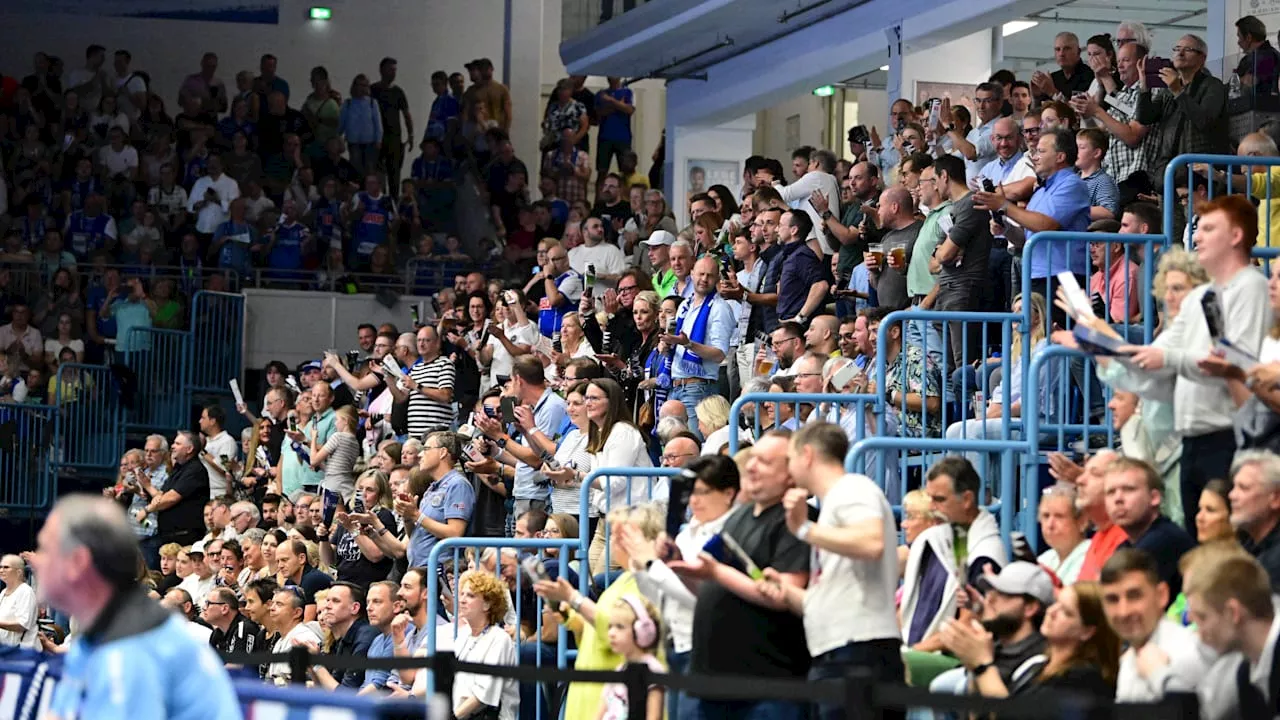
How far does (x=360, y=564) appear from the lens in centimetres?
1285

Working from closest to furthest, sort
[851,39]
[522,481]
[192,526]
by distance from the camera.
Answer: [522,481] → [192,526] → [851,39]

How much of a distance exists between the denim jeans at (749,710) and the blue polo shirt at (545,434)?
4912 mm

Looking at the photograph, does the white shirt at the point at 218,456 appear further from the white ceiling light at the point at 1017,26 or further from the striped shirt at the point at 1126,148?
the striped shirt at the point at 1126,148

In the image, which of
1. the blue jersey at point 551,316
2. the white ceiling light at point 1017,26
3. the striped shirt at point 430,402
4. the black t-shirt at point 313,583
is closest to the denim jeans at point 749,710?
the black t-shirt at point 313,583

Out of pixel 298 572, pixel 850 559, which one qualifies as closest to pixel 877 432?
pixel 850 559

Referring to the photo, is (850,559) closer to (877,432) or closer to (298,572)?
(877,432)

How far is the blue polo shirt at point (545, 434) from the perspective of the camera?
11977 millimetres

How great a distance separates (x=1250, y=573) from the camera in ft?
17.6

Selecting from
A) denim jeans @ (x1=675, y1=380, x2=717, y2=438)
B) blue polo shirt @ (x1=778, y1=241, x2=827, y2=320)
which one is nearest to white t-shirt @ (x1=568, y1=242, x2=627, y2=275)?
blue polo shirt @ (x1=778, y1=241, x2=827, y2=320)

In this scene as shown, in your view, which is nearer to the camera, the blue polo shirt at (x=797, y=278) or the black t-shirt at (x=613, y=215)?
the blue polo shirt at (x=797, y=278)

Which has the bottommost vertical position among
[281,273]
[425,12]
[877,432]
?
[877,432]

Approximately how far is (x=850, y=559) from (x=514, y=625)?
3.90 meters

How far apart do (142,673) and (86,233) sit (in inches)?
671

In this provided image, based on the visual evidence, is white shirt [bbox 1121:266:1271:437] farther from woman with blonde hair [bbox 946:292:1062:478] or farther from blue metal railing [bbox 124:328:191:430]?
blue metal railing [bbox 124:328:191:430]
